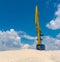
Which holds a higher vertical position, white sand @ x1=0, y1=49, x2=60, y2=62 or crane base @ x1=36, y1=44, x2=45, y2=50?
crane base @ x1=36, y1=44, x2=45, y2=50

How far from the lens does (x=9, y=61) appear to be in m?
53.8

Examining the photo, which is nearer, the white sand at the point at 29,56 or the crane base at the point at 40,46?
the white sand at the point at 29,56

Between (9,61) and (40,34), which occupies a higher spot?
(40,34)

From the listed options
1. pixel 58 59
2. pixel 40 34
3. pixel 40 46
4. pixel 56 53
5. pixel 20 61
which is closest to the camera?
pixel 20 61

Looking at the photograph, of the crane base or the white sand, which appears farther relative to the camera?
the crane base

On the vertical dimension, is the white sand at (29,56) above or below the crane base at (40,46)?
below

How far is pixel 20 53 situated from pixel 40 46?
1133 inches

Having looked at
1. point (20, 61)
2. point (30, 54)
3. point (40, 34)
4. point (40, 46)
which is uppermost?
point (40, 34)

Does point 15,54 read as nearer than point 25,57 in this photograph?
No

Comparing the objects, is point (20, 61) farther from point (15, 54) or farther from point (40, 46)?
point (40, 46)

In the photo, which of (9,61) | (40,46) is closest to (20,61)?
(9,61)

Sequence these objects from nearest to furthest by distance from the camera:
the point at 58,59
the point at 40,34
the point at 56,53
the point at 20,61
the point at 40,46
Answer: the point at 20,61 < the point at 58,59 < the point at 56,53 < the point at 40,46 < the point at 40,34

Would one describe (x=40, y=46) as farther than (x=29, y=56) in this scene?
Yes

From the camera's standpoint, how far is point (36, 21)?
94.4m
